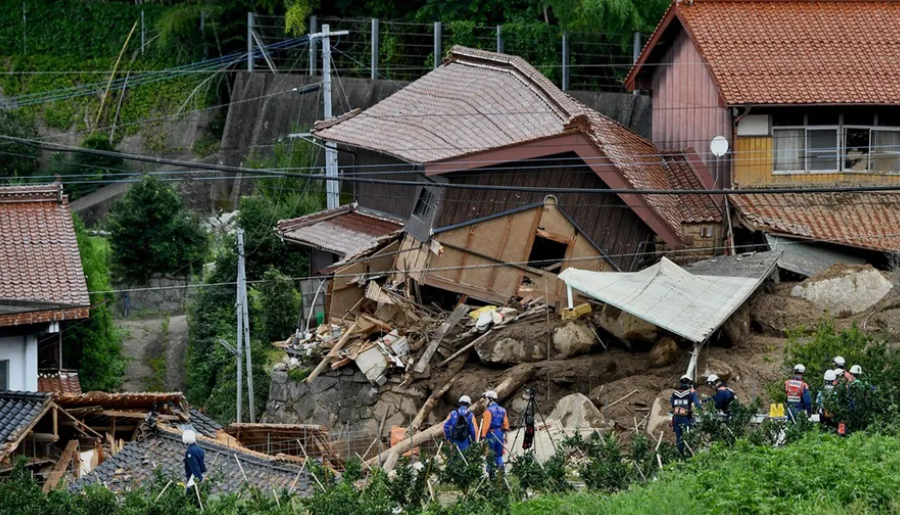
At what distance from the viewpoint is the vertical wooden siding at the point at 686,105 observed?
3138 centimetres

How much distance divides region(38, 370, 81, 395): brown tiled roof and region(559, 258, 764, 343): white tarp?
10.4 m

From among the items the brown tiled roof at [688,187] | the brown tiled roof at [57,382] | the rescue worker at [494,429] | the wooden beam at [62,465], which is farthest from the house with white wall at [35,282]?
the brown tiled roof at [688,187]

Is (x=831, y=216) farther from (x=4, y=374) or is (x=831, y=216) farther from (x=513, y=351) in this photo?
(x=4, y=374)

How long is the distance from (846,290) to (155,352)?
20398 millimetres

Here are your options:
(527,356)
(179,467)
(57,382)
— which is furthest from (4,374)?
(527,356)

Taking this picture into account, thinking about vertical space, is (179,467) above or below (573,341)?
below

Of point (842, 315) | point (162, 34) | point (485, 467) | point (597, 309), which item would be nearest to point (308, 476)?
point (485, 467)

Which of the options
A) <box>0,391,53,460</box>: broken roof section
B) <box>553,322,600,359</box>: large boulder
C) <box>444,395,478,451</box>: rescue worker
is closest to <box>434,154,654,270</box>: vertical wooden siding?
<box>553,322,600,359</box>: large boulder

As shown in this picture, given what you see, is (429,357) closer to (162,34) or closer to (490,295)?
(490,295)

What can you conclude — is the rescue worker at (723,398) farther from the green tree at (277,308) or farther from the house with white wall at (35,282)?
Answer: the green tree at (277,308)

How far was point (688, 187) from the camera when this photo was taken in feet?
103

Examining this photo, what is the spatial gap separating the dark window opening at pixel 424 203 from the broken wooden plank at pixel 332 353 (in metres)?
3.18

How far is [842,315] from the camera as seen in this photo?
26.5 meters

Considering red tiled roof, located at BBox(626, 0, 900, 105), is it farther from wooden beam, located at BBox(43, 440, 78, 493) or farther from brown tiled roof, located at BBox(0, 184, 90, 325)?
wooden beam, located at BBox(43, 440, 78, 493)
